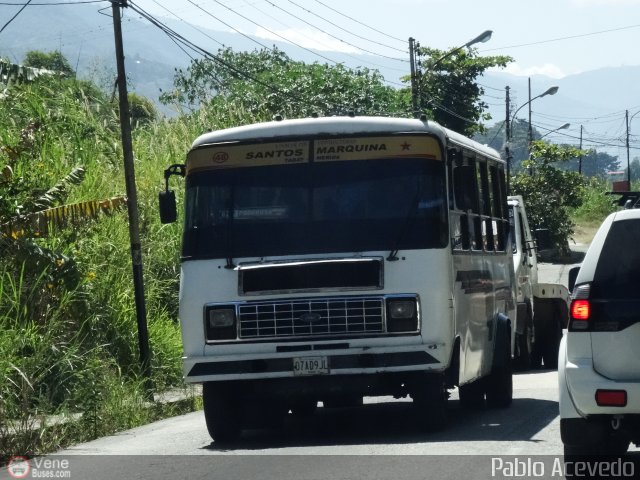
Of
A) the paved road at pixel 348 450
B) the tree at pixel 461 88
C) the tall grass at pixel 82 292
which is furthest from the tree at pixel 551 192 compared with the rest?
the paved road at pixel 348 450

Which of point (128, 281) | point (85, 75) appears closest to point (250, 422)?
point (128, 281)

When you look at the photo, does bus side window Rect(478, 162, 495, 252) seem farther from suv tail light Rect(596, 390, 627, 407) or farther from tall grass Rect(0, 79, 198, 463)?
suv tail light Rect(596, 390, 627, 407)

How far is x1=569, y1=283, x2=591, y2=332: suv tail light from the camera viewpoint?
25.2ft

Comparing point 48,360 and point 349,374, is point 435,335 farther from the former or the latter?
point 48,360

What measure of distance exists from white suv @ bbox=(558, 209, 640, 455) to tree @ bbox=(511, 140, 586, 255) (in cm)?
5487

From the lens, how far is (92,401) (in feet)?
47.5

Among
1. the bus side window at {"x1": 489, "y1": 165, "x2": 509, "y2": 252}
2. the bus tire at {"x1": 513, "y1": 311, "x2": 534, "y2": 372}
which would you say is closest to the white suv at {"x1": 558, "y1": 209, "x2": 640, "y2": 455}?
the bus side window at {"x1": 489, "y1": 165, "x2": 509, "y2": 252}

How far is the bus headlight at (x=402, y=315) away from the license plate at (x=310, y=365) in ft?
2.07

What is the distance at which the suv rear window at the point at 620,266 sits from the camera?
25.1 feet

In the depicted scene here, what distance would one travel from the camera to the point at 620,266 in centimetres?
768

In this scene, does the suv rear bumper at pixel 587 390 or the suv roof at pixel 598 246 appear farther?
the suv roof at pixel 598 246

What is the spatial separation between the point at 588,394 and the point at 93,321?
1207cm

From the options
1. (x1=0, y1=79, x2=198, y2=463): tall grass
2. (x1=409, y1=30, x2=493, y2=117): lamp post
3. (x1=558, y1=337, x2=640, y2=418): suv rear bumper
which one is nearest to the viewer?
(x1=558, y1=337, x2=640, y2=418): suv rear bumper

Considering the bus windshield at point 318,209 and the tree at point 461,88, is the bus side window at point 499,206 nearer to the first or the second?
the bus windshield at point 318,209
